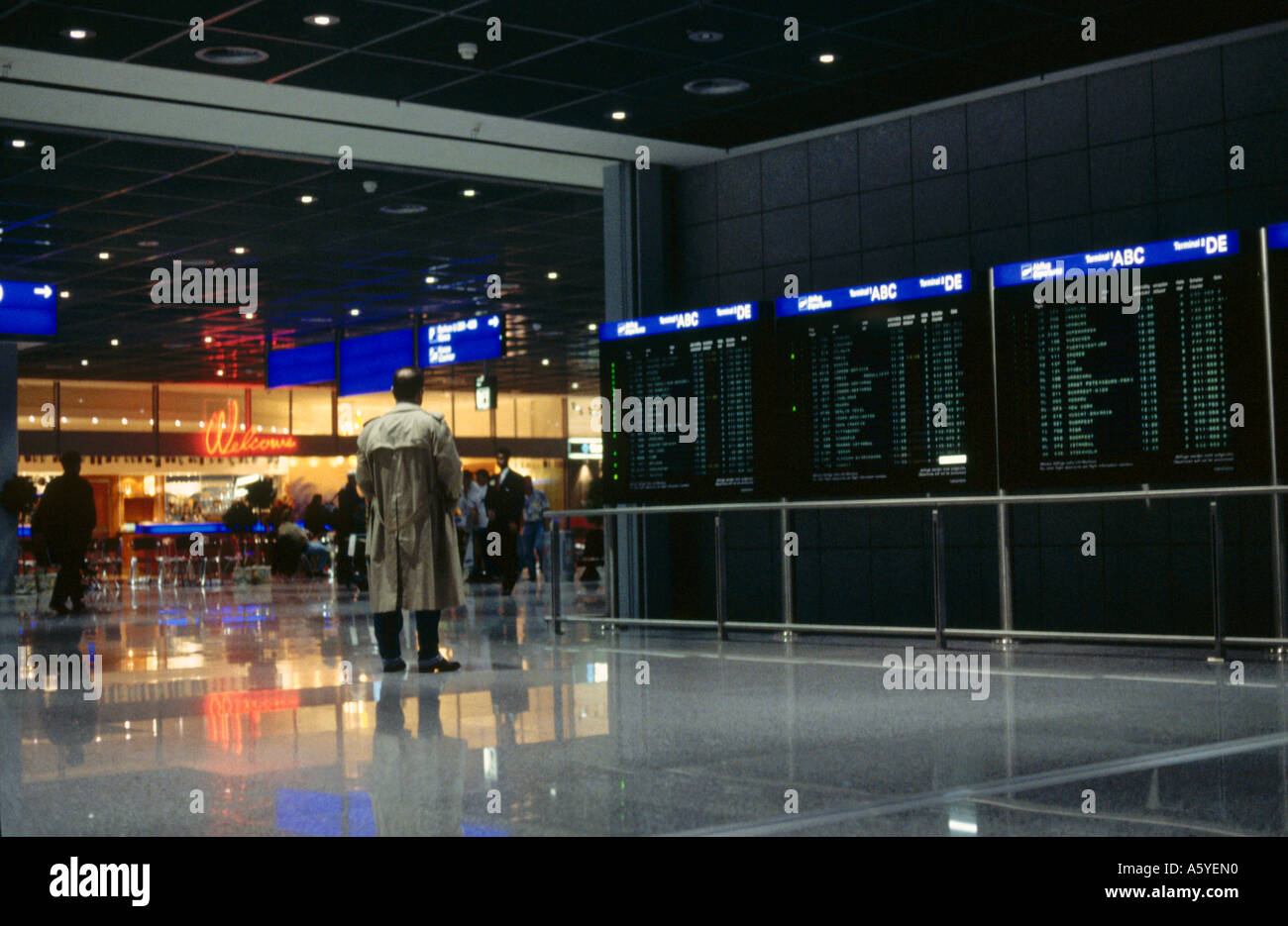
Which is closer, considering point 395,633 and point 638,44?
point 395,633

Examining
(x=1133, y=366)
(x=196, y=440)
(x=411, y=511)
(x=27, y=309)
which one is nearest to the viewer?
(x=411, y=511)

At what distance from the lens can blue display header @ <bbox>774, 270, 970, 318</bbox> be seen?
404 inches

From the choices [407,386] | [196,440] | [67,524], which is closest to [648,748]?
[407,386]

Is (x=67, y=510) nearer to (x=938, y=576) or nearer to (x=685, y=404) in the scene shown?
(x=685, y=404)


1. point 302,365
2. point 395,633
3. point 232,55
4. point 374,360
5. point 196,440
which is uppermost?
point 232,55

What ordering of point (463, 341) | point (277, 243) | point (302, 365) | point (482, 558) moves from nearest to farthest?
point (277, 243)
point (463, 341)
point (482, 558)
point (302, 365)

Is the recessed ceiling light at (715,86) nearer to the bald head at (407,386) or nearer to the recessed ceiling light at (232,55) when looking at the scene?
the recessed ceiling light at (232,55)

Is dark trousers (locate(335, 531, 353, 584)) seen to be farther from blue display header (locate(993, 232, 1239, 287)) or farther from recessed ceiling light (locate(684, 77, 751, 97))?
blue display header (locate(993, 232, 1239, 287))

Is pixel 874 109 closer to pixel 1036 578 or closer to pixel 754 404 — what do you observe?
pixel 754 404

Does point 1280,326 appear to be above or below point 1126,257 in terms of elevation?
below

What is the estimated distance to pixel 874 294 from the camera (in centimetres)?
1068

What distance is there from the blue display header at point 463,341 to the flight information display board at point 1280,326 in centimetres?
981

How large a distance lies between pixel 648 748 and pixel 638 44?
5.78 m
